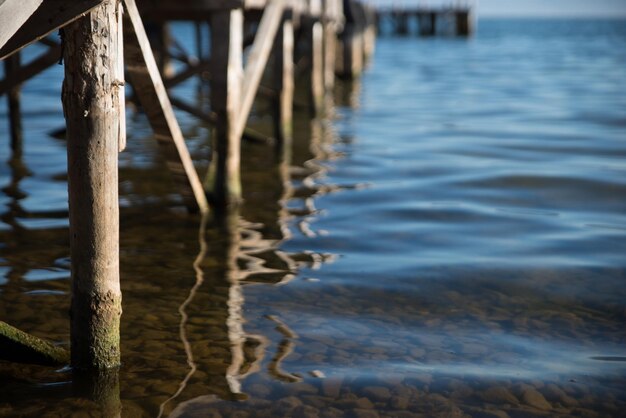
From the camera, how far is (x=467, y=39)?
51.0 meters

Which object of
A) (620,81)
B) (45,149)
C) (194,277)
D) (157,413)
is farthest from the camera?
(620,81)

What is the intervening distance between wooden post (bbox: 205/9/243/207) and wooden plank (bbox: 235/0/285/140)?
7 cm

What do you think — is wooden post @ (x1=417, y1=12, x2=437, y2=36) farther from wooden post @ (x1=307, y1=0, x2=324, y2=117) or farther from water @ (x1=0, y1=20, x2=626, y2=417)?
water @ (x1=0, y1=20, x2=626, y2=417)

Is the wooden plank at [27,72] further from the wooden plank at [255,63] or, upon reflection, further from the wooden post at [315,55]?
the wooden post at [315,55]

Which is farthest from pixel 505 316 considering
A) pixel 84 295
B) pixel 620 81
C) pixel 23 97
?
pixel 620 81

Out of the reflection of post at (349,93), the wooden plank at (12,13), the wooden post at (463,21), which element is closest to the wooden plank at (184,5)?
the wooden plank at (12,13)

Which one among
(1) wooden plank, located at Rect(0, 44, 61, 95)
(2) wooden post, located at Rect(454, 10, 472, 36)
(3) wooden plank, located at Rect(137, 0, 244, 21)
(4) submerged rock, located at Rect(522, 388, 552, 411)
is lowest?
(4) submerged rock, located at Rect(522, 388, 552, 411)

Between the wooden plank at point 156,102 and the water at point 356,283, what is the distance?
289 mm

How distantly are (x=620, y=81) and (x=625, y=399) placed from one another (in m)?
17.3

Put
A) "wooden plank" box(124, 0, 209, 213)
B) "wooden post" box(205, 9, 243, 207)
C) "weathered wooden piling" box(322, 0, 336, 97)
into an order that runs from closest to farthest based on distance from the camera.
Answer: "wooden plank" box(124, 0, 209, 213)
"wooden post" box(205, 9, 243, 207)
"weathered wooden piling" box(322, 0, 336, 97)

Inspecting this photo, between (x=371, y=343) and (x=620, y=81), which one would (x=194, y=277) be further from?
(x=620, y=81)

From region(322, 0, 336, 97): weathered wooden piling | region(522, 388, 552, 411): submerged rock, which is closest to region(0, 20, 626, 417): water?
region(522, 388, 552, 411): submerged rock

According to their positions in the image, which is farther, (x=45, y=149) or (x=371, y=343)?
(x=45, y=149)

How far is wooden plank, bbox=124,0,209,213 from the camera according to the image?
4.00 meters
